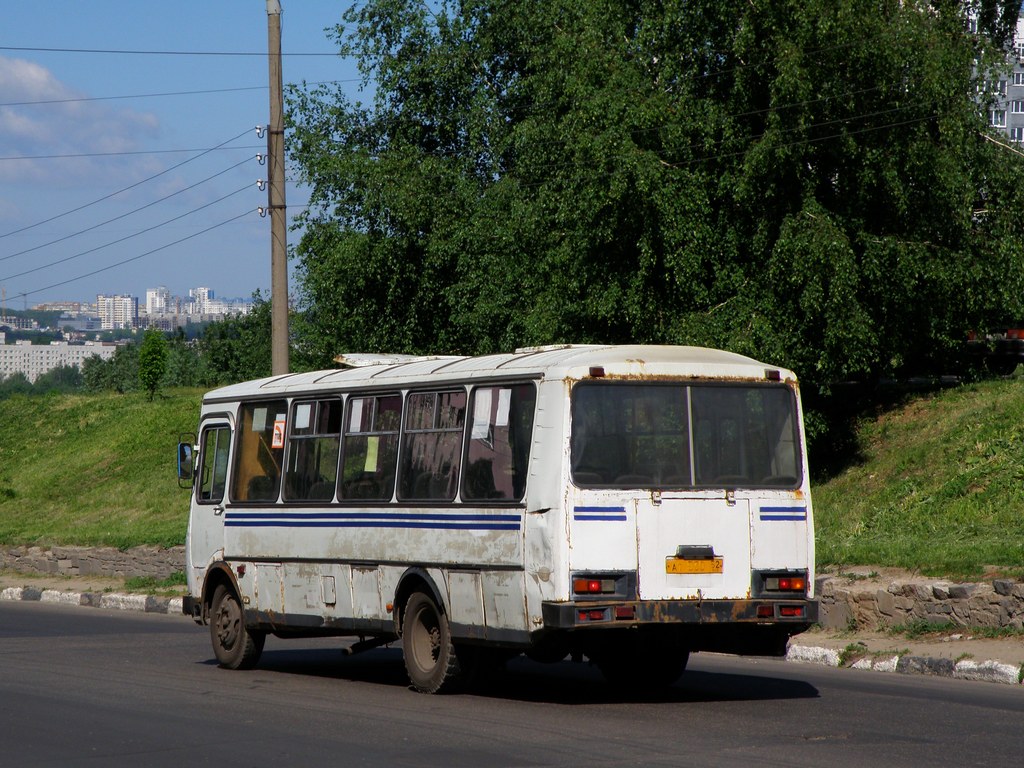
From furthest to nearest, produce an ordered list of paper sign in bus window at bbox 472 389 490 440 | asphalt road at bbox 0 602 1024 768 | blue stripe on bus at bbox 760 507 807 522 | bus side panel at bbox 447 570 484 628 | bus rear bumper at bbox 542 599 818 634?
paper sign in bus window at bbox 472 389 490 440
bus side panel at bbox 447 570 484 628
blue stripe on bus at bbox 760 507 807 522
bus rear bumper at bbox 542 599 818 634
asphalt road at bbox 0 602 1024 768

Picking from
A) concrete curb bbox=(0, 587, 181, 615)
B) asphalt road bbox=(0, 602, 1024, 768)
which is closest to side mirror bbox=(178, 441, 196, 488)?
asphalt road bbox=(0, 602, 1024, 768)

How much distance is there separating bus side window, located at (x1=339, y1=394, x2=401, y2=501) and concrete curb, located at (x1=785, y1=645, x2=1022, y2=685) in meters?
4.36

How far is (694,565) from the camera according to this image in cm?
1080

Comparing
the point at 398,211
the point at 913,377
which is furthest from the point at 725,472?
the point at 398,211

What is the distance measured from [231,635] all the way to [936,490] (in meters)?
12.4

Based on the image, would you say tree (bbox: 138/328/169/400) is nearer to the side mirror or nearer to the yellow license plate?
the side mirror

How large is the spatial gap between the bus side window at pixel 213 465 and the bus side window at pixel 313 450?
1404mm

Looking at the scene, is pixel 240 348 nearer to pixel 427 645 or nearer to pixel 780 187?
pixel 780 187

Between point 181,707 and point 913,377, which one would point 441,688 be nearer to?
point 181,707

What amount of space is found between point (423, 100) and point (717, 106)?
16.5 metres

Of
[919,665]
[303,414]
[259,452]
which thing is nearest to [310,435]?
[303,414]

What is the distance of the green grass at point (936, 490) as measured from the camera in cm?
1653

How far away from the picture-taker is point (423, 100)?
133ft

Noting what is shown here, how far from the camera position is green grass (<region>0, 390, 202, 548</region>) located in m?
33.9
